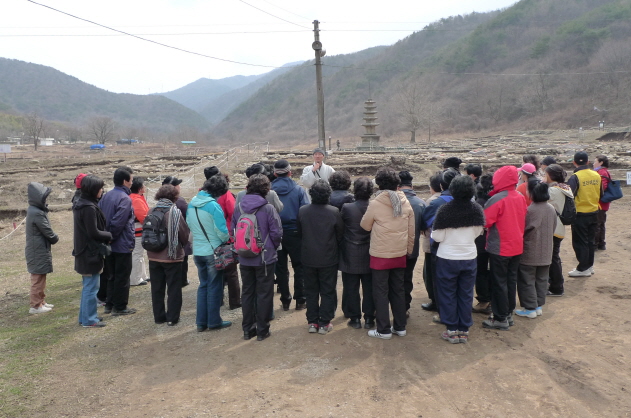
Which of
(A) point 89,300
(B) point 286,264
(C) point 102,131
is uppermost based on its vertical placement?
(C) point 102,131

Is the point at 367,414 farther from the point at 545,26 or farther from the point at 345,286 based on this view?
the point at 545,26

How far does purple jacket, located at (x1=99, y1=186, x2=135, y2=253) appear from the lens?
220 inches

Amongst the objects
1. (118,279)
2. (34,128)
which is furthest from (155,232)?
(34,128)

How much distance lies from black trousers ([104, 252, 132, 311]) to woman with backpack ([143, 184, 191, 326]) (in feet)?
2.09

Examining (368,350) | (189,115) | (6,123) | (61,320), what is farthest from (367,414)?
(189,115)

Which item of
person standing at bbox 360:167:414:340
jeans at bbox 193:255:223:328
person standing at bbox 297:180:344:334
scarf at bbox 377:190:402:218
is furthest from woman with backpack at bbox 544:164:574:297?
jeans at bbox 193:255:223:328

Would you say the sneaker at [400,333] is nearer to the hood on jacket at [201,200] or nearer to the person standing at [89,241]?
the hood on jacket at [201,200]

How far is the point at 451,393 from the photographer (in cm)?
368

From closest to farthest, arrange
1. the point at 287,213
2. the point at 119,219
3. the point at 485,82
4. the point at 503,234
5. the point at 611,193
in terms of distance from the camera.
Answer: the point at 503,234
the point at 287,213
the point at 119,219
the point at 611,193
the point at 485,82

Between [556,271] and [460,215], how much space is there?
2194 millimetres

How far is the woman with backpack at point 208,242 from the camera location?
5.00 m

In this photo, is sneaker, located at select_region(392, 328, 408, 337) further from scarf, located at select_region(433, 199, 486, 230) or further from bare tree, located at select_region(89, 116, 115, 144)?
bare tree, located at select_region(89, 116, 115, 144)

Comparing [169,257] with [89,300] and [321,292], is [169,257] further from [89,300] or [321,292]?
[321,292]

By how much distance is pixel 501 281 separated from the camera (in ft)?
15.9
